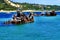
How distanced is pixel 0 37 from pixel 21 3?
1.79m

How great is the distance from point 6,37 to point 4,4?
2.11m

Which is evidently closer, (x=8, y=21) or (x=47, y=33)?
(x=47, y=33)

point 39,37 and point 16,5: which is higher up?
point 16,5

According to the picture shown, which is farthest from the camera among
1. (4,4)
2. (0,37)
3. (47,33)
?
(4,4)

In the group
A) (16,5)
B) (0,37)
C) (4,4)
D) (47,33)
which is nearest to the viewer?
(0,37)

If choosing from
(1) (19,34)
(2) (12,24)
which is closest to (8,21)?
(2) (12,24)

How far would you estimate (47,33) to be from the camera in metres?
5.77

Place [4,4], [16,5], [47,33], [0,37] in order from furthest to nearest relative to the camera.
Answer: [4,4] → [16,5] → [47,33] → [0,37]

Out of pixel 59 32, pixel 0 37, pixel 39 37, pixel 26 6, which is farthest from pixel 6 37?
pixel 26 6

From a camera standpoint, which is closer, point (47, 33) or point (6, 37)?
point (6, 37)

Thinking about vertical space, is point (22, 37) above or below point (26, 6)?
below

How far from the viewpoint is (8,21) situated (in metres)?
7.45

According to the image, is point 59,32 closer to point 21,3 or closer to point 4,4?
point 21,3

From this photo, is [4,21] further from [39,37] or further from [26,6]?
[39,37]
